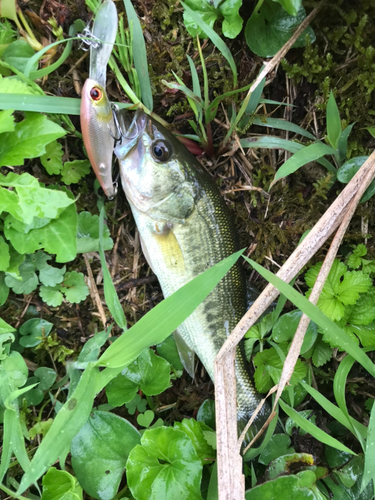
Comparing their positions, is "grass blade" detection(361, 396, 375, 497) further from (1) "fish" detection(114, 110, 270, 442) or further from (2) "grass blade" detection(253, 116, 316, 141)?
(2) "grass blade" detection(253, 116, 316, 141)

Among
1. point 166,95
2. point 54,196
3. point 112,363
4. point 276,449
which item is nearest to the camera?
point 112,363

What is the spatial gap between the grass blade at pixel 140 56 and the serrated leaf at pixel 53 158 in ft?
2.05

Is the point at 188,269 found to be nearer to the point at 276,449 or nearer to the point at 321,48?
the point at 276,449

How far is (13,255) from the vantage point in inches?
88.3

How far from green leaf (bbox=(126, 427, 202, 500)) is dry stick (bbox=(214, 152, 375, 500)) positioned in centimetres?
23

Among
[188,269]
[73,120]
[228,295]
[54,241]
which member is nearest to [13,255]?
[54,241]

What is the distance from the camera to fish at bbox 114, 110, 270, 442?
2.14 meters

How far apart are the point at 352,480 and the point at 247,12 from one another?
9.96ft

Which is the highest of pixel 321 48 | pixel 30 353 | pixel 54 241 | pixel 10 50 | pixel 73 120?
pixel 321 48

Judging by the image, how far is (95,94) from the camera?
200 centimetres

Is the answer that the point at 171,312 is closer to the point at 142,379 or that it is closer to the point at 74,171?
the point at 142,379

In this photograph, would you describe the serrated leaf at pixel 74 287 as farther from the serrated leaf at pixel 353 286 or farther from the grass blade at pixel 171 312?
the serrated leaf at pixel 353 286

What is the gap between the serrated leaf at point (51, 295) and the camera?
2342mm

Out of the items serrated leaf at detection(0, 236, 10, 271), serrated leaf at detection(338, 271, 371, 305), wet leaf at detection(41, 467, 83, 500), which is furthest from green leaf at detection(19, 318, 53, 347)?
serrated leaf at detection(338, 271, 371, 305)
